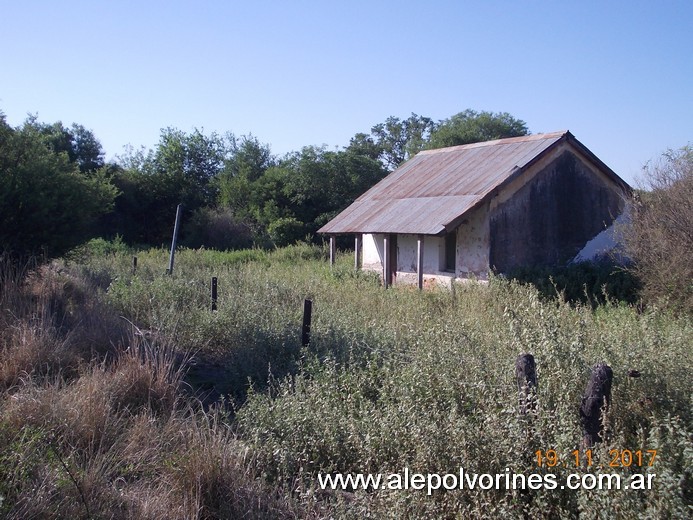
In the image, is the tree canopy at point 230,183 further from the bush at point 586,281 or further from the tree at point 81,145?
the bush at point 586,281

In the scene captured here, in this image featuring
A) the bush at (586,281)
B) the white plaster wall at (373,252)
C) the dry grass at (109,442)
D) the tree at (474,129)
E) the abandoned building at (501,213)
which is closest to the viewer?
the dry grass at (109,442)

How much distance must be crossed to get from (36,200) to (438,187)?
35.1 feet

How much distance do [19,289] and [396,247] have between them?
11.4 m

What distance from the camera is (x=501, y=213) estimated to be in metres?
15.5

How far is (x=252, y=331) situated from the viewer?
27.1 ft

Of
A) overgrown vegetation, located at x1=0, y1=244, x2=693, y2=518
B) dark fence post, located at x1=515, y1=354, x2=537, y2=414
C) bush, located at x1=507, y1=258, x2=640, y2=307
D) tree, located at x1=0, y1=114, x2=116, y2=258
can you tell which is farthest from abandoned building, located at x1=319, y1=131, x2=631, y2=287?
dark fence post, located at x1=515, y1=354, x2=537, y2=414

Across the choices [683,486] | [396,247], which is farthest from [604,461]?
[396,247]

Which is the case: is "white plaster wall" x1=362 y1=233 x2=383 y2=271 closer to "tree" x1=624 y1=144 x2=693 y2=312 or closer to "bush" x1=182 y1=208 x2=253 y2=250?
"tree" x1=624 y1=144 x2=693 y2=312

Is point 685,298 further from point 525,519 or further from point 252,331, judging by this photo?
point 525,519

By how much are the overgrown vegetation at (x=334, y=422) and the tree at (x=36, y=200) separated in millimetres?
3455

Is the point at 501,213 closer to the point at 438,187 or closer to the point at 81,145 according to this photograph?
the point at 438,187

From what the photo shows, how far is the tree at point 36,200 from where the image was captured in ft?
34.2

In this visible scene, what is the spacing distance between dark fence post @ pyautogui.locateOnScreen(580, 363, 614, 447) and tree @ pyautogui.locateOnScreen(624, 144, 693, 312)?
7782 mm

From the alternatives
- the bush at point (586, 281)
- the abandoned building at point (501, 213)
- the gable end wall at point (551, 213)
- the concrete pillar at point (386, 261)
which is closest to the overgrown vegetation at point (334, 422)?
the bush at point (586, 281)
